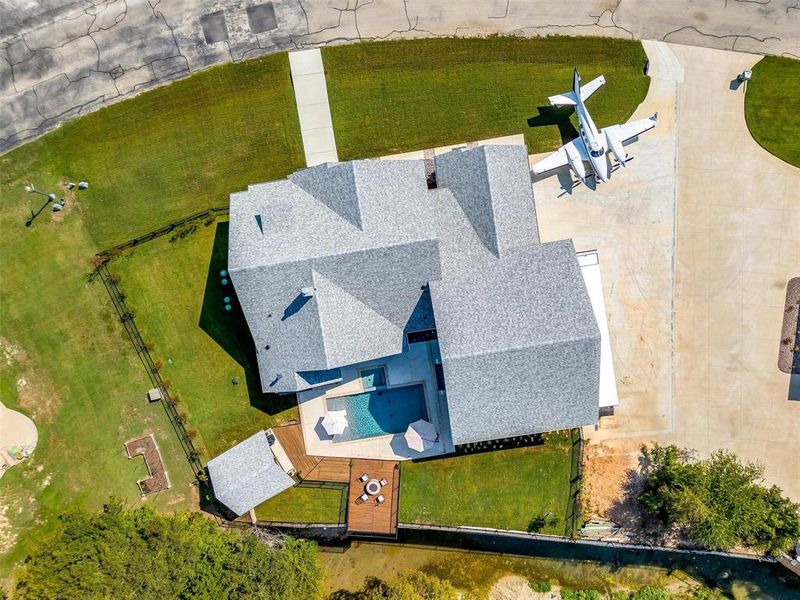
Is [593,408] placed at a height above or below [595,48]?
below

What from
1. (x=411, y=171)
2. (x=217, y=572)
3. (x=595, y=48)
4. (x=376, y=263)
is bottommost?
(x=217, y=572)

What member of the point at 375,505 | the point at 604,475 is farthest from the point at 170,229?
the point at 604,475

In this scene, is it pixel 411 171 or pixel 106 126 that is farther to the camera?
pixel 106 126

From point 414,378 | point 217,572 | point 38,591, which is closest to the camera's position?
point 38,591

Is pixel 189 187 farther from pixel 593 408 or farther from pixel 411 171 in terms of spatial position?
pixel 593 408

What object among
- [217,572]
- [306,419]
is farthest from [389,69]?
[217,572]

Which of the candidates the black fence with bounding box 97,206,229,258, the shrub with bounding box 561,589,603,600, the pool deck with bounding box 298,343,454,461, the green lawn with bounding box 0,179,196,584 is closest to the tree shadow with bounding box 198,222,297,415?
the black fence with bounding box 97,206,229,258

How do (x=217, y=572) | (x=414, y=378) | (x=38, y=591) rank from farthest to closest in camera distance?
(x=414, y=378) → (x=217, y=572) → (x=38, y=591)
